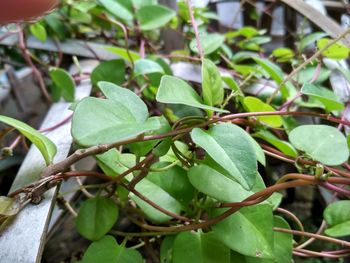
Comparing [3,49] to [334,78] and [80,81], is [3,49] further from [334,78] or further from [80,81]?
[334,78]

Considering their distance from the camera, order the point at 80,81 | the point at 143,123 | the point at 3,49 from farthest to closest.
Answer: the point at 3,49, the point at 80,81, the point at 143,123

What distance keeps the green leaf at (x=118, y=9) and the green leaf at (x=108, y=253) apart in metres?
0.40

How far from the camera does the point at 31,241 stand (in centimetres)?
36

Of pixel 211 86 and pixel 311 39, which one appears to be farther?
pixel 311 39

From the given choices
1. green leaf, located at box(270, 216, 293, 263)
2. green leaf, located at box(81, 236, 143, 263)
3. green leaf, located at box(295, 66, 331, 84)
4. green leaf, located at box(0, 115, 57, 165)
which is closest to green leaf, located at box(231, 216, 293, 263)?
green leaf, located at box(270, 216, 293, 263)

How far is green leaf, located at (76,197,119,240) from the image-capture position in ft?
1.40

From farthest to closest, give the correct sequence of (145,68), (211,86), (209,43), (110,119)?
(209,43) → (145,68) → (211,86) → (110,119)

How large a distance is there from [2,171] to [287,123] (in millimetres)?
438

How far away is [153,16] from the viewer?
73cm

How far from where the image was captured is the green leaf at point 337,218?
1.54ft

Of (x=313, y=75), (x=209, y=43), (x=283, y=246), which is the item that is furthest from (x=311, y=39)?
(x=283, y=246)

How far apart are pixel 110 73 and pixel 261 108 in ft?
0.83

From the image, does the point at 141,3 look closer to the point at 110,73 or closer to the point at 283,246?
the point at 110,73

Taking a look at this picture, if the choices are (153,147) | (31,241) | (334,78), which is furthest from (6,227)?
(334,78)
